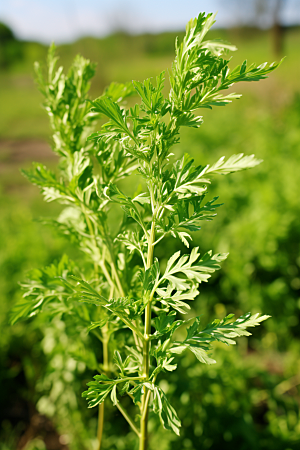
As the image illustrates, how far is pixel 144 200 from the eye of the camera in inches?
25.6

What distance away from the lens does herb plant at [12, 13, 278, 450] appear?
583mm

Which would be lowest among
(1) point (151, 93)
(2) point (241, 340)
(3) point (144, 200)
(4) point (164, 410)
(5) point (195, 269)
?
(2) point (241, 340)

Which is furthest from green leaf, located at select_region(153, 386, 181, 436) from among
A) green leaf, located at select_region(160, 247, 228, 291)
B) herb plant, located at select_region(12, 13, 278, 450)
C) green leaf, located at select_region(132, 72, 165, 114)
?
Result: green leaf, located at select_region(132, 72, 165, 114)

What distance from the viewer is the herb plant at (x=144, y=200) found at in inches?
22.9

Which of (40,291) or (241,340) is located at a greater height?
(40,291)

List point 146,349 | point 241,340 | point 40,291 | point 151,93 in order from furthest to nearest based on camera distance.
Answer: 1. point 241,340
2. point 40,291
3. point 146,349
4. point 151,93

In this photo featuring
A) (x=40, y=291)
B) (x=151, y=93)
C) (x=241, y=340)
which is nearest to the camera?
(x=151, y=93)

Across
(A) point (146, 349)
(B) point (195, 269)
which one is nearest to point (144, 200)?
(B) point (195, 269)

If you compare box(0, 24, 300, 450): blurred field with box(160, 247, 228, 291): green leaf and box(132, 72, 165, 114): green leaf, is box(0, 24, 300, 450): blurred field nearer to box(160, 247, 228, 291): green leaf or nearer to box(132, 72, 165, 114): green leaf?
box(132, 72, 165, 114): green leaf

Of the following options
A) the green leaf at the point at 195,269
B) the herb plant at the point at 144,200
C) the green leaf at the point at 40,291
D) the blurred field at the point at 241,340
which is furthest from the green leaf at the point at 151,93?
the green leaf at the point at 40,291

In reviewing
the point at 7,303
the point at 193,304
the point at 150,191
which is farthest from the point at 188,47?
the point at 193,304

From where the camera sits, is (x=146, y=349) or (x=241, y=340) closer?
(x=146, y=349)

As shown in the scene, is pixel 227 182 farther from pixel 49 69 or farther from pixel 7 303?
pixel 49 69

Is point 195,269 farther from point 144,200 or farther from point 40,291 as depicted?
point 40,291
